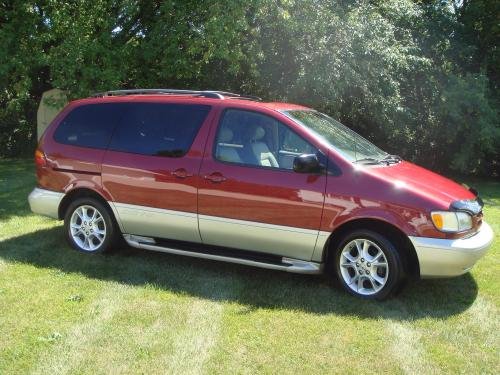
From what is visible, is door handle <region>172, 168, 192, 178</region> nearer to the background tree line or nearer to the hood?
the hood

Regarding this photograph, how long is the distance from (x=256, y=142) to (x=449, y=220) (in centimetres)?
192

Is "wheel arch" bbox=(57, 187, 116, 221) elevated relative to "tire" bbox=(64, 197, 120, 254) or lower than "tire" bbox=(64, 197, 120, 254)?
elevated

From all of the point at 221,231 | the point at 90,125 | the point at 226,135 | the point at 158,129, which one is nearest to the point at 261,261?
the point at 221,231

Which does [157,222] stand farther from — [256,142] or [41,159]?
[41,159]

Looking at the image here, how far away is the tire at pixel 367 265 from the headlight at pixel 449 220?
17.5 inches

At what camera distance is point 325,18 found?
41.2ft

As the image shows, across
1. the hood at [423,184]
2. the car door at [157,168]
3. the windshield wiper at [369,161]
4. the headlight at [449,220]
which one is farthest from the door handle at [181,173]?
the headlight at [449,220]

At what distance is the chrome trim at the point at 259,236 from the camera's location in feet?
17.2

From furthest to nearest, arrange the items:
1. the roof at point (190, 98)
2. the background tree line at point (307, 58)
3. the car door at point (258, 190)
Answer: the background tree line at point (307, 58) < the roof at point (190, 98) < the car door at point (258, 190)

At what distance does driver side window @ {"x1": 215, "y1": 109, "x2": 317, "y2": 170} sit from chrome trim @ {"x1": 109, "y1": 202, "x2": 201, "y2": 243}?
0.73 m

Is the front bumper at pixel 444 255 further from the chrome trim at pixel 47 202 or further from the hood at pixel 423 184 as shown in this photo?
the chrome trim at pixel 47 202

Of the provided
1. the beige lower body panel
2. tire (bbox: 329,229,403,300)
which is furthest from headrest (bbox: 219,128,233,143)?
tire (bbox: 329,229,403,300)

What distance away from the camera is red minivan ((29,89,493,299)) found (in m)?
4.98

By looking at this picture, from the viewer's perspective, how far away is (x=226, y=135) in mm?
5629
